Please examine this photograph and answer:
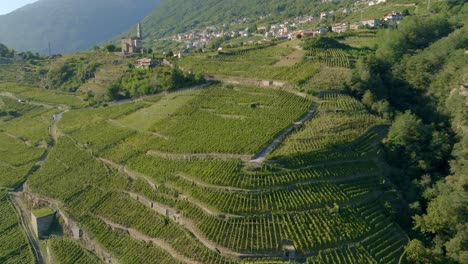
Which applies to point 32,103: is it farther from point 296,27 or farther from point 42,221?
point 296,27

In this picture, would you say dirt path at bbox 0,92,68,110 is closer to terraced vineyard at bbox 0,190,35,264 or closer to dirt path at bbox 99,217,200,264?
terraced vineyard at bbox 0,190,35,264

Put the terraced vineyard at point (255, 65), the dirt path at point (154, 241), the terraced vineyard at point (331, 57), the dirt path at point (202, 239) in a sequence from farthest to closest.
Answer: the terraced vineyard at point (331, 57) → the terraced vineyard at point (255, 65) → the dirt path at point (154, 241) → the dirt path at point (202, 239)

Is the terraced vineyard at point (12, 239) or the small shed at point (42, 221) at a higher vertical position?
the small shed at point (42, 221)

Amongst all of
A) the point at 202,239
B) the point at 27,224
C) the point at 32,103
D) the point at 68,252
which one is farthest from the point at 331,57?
the point at 32,103

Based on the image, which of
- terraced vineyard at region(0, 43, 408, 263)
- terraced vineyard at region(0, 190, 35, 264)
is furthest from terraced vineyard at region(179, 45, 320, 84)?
terraced vineyard at region(0, 190, 35, 264)

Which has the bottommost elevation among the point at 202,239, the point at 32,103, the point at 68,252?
the point at 68,252

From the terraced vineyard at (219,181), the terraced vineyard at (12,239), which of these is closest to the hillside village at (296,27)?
the terraced vineyard at (219,181)

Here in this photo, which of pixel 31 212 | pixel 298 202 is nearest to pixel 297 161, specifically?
pixel 298 202

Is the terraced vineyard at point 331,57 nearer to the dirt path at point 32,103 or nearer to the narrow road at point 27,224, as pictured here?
the dirt path at point 32,103

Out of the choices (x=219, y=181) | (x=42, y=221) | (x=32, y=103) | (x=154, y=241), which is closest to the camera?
(x=154, y=241)
